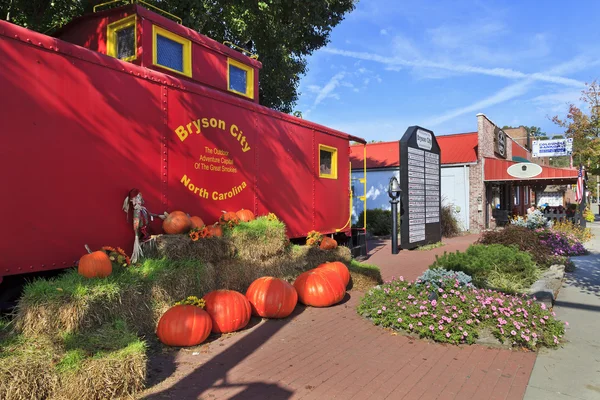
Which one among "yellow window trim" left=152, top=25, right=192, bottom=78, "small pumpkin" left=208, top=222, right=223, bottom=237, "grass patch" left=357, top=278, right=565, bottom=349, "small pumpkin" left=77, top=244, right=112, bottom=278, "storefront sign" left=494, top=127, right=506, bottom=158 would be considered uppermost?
"storefront sign" left=494, top=127, right=506, bottom=158

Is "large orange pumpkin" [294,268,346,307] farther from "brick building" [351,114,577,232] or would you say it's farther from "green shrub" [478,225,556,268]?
"brick building" [351,114,577,232]

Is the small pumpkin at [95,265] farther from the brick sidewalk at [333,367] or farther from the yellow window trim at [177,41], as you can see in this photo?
the yellow window trim at [177,41]

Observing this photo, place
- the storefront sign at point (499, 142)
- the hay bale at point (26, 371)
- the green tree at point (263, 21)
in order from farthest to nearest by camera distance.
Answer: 1. the storefront sign at point (499, 142)
2. the green tree at point (263, 21)
3. the hay bale at point (26, 371)

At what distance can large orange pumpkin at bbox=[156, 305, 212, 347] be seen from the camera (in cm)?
405

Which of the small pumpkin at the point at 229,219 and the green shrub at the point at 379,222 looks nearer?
the small pumpkin at the point at 229,219

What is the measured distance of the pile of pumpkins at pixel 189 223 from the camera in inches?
186

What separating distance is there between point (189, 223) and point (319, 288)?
2.11 metres

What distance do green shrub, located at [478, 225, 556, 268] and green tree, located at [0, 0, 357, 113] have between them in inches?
299

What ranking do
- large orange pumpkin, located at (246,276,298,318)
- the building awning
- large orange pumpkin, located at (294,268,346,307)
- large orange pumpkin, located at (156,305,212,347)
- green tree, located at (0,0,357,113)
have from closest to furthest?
large orange pumpkin, located at (156,305,212,347) → large orange pumpkin, located at (246,276,298,318) → large orange pumpkin, located at (294,268,346,307) → green tree, located at (0,0,357,113) → the building awning

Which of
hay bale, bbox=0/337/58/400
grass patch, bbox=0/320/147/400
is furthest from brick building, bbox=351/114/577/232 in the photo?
hay bale, bbox=0/337/58/400

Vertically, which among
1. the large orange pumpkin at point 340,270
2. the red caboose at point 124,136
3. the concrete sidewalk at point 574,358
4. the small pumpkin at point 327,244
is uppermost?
the red caboose at point 124,136

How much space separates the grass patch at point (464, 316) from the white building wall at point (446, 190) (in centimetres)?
1335

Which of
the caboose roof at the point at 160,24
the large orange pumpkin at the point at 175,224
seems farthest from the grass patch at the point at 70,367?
the caboose roof at the point at 160,24

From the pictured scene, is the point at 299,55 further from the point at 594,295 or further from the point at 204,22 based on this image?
the point at 594,295
